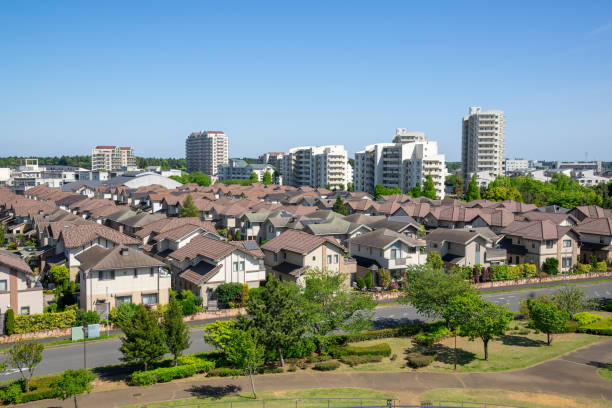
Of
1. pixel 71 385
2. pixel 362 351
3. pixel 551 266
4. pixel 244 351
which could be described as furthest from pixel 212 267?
pixel 551 266

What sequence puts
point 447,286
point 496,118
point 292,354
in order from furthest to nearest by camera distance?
1. point 496,118
2. point 447,286
3. point 292,354

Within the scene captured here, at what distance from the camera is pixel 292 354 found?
34312 millimetres

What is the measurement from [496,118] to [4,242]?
451 ft

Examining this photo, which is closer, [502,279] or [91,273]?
[91,273]

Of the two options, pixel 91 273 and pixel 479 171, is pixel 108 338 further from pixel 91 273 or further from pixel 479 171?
pixel 479 171

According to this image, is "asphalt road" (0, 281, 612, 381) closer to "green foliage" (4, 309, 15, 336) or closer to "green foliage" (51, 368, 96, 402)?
"green foliage" (4, 309, 15, 336)

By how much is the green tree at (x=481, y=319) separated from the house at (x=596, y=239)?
36735 mm

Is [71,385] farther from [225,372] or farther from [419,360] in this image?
[419,360]

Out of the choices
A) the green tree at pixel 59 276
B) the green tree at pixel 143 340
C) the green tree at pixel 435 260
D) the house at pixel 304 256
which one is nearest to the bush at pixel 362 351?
the green tree at pixel 143 340

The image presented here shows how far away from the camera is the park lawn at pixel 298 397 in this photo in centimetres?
2711

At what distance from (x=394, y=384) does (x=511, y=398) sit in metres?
6.54

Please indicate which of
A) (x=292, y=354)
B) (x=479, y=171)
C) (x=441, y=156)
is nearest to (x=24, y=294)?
(x=292, y=354)

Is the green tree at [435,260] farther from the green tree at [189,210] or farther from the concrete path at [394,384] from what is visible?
the green tree at [189,210]

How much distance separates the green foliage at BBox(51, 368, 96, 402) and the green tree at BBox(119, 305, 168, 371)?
3.32 meters
